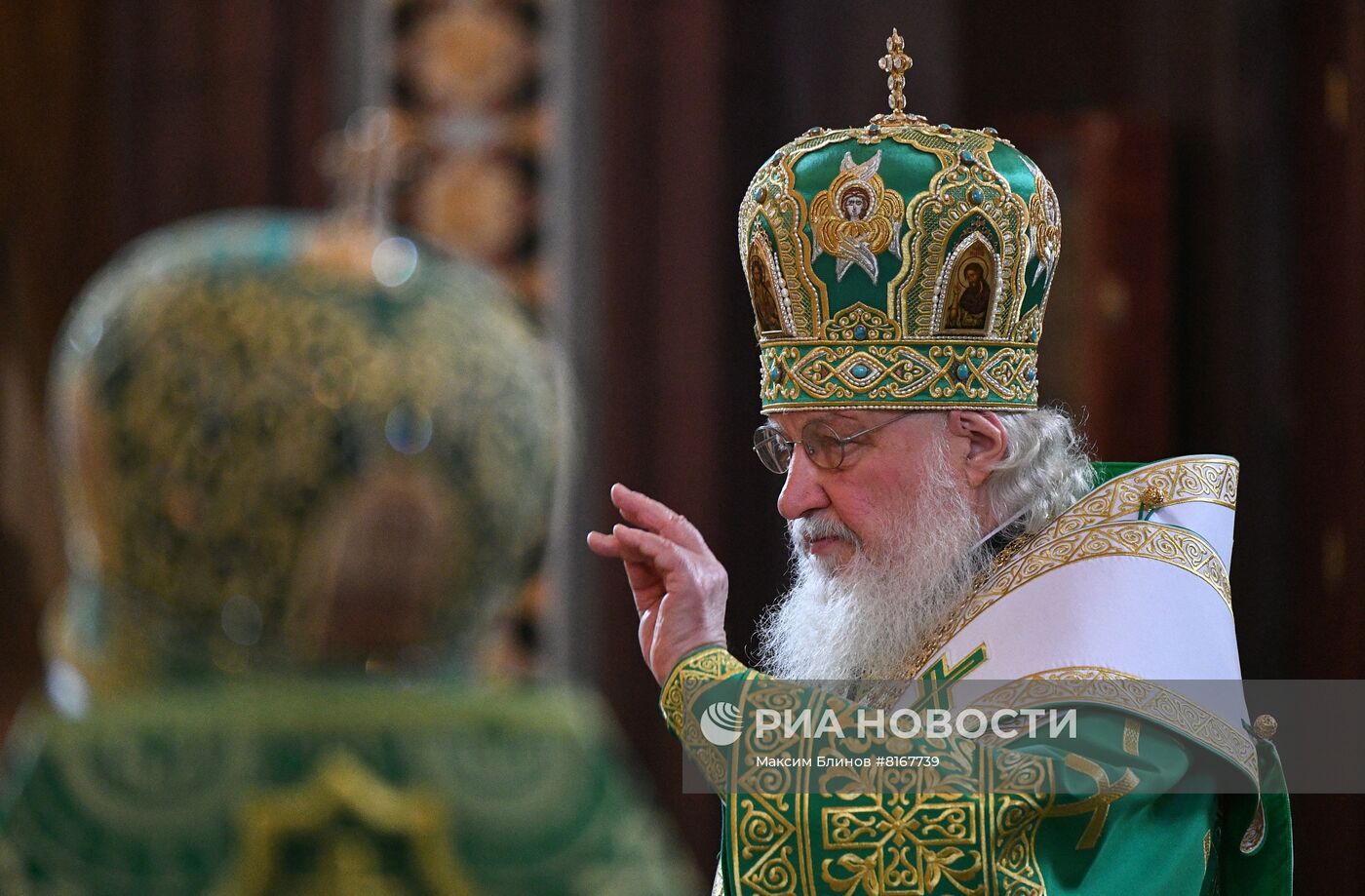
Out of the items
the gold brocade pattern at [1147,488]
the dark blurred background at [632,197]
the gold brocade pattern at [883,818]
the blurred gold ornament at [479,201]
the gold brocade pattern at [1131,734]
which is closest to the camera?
the gold brocade pattern at [883,818]

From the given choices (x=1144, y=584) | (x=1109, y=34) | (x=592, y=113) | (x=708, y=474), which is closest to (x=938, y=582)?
(x=1144, y=584)

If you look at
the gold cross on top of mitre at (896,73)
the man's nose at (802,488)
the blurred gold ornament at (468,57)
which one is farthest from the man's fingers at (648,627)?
the blurred gold ornament at (468,57)

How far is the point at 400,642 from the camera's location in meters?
1.13

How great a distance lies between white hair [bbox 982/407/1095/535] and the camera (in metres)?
2.79

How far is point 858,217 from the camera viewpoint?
280cm

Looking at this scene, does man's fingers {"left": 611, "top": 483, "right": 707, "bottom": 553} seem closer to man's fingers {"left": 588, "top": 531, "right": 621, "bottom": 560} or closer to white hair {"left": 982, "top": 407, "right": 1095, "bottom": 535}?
man's fingers {"left": 588, "top": 531, "right": 621, "bottom": 560}

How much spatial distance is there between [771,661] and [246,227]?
2.06 m

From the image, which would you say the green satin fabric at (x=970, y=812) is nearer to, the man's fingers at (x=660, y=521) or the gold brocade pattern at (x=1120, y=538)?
the man's fingers at (x=660, y=521)

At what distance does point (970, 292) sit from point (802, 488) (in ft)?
1.28

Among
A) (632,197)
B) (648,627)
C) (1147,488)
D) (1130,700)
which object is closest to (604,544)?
(648,627)

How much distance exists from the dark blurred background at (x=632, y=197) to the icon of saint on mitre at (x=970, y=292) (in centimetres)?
199

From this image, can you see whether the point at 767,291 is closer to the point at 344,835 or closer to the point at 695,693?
the point at 695,693

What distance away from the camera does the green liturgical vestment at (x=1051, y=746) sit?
232 cm

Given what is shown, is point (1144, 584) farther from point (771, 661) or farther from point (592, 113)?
point (592, 113)
